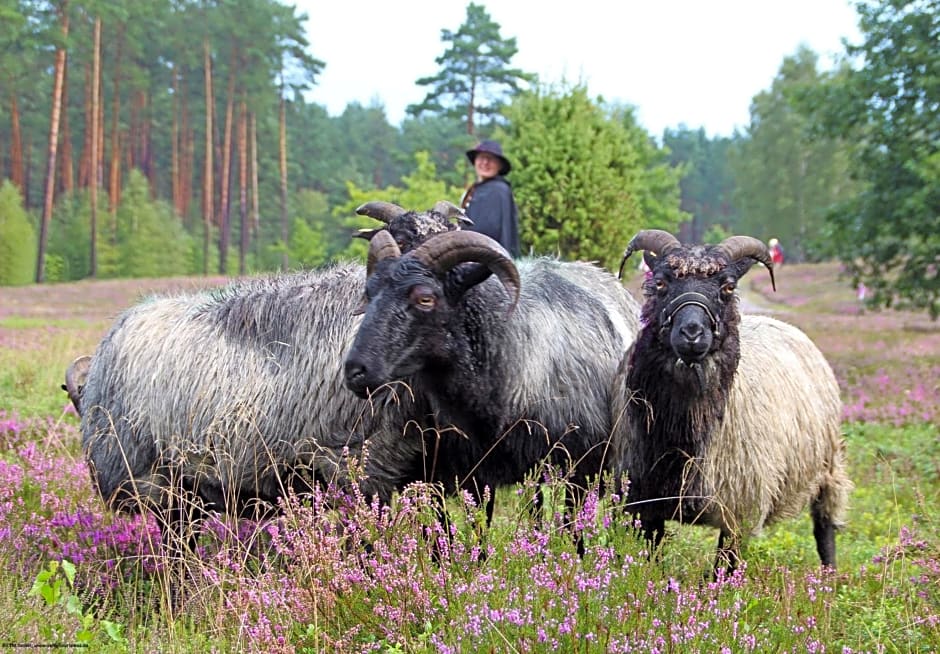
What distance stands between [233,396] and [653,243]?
284 cm

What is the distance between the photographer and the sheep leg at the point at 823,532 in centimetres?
571

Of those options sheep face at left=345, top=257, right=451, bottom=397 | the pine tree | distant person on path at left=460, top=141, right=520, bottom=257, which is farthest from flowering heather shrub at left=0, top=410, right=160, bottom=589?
the pine tree

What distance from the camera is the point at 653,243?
4973mm

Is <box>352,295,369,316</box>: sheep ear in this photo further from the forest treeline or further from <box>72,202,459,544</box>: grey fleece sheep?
the forest treeline

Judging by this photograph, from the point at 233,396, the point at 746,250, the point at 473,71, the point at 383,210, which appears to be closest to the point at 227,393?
the point at 233,396

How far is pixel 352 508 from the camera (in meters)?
4.29

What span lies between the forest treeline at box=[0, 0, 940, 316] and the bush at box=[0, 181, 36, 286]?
16 cm

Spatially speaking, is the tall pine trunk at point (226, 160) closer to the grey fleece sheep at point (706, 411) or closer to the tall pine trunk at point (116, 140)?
the tall pine trunk at point (116, 140)

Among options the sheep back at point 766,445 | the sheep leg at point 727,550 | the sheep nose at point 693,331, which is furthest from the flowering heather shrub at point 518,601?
the sheep nose at point 693,331

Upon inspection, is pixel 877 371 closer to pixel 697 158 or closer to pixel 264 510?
pixel 264 510

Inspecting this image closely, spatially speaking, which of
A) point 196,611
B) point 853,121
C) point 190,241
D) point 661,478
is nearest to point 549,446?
point 661,478

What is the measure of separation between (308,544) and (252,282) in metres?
2.70

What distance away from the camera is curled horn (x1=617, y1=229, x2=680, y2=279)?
4887mm

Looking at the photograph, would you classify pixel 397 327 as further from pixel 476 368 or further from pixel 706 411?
pixel 706 411
